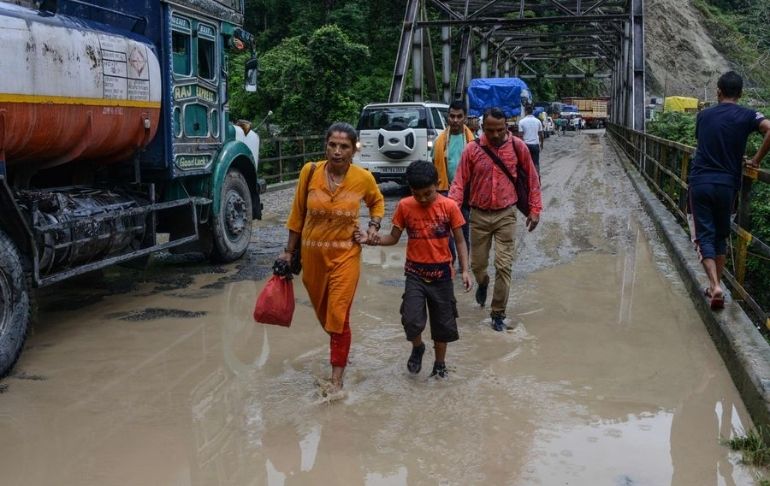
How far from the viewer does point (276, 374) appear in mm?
5387

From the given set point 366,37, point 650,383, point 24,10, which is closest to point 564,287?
point 650,383

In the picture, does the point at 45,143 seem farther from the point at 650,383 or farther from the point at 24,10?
the point at 650,383

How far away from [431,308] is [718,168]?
8.42 feet

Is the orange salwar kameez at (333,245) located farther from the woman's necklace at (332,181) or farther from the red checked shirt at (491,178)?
the red checked shirt at (491,178)

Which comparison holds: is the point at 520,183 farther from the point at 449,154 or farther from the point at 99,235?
the point at 99,235

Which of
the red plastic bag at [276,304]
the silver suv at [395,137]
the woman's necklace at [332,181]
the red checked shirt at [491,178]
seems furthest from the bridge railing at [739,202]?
the silver suv at [395,137]

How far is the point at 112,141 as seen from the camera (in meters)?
6.76

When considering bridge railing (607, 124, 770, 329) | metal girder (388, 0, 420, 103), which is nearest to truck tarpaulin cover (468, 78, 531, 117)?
metal girder (388, 0, 420, 103)

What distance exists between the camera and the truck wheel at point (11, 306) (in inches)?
207

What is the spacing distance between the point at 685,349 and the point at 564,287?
2.17 meters

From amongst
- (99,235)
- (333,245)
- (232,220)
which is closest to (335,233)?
A: (333,245)

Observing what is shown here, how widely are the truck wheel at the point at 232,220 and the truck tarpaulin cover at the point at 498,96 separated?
18485mm

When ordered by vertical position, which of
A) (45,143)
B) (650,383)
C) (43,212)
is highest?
(45,143)

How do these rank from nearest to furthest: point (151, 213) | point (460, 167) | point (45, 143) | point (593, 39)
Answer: point (45, 143)
point (460, 167)
point (151, 213)
point (593, 39)
